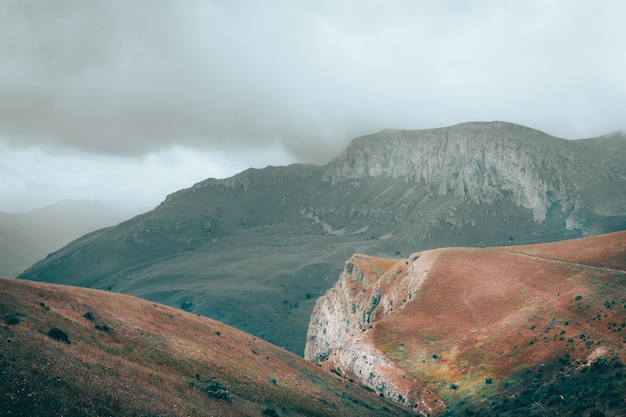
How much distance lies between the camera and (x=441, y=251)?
402 ft

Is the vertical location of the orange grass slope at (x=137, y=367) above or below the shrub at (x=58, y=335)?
below

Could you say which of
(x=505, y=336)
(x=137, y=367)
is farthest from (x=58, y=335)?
(x=505, y=336)

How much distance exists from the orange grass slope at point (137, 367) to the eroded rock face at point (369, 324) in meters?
8.95

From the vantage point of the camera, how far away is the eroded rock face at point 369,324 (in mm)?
75812

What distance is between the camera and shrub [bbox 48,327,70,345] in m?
37.1

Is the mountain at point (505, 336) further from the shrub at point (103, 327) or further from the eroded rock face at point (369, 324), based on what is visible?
the shrub at point (103, 327)

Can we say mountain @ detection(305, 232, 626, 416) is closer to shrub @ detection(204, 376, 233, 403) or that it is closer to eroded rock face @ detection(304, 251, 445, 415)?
eroded rock face @ detection(304, 251, 445, 415)

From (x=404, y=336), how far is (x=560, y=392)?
118 feet

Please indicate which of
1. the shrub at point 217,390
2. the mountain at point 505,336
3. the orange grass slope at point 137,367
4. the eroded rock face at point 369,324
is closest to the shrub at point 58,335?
the orange grass slope at point 137,367

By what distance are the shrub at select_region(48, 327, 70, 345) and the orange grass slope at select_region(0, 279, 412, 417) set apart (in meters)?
0.10

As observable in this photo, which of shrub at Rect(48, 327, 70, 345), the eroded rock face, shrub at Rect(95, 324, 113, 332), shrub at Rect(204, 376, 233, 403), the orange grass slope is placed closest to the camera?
the orange grass slope

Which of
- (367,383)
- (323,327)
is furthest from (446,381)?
(323,327)

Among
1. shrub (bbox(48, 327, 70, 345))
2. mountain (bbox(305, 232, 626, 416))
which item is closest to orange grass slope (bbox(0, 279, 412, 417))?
shrub (bbox(48, 327, 70, 345))

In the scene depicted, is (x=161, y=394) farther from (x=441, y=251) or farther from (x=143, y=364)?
(x=441, y=251)
